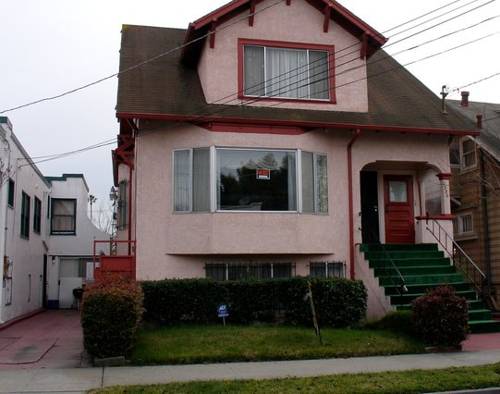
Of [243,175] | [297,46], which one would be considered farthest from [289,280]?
[297,46]

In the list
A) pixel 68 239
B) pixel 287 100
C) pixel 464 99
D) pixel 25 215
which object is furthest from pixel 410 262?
pixel 68 239

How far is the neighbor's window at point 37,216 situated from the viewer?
25.6 metres

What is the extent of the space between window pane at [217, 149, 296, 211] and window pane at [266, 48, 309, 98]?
73.3 inches

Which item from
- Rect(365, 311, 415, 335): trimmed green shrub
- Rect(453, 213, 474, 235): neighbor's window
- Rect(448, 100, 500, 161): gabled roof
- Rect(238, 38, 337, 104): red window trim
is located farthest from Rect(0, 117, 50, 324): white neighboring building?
Rect(453, 213, 474, 235): neighbor's window

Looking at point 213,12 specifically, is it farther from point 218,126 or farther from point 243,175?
point 243,175

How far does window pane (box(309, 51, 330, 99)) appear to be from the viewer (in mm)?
17109

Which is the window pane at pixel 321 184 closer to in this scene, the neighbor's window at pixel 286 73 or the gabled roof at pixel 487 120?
the neighbor's window at pixel 286 73

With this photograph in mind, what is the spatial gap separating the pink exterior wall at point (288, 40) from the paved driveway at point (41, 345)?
22.5 feet

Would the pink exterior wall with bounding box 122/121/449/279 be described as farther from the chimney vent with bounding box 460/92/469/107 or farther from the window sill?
the chimney vent with bounding box 460/92/469/107

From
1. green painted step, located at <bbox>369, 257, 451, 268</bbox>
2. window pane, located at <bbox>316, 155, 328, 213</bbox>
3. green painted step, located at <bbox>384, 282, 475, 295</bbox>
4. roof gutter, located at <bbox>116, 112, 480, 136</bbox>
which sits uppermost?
roof gutter, located at <bbox>116, 112, 480, 136</bbox>

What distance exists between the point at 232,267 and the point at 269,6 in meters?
6.95

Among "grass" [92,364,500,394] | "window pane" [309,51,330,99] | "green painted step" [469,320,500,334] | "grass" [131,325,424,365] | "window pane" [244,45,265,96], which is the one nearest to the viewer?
"grass" [92,364,500,394]

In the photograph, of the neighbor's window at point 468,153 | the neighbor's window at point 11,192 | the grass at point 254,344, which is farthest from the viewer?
the neighbor's window at point 468,153

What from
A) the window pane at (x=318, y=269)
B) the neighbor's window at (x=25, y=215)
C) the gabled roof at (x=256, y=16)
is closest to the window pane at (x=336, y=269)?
the window pane at (x=318, y=269)
